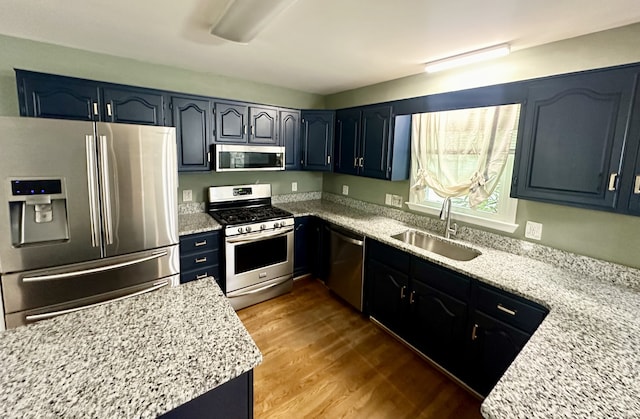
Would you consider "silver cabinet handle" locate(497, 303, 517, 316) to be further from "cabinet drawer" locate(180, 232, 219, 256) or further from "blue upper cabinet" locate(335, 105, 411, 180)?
"cabinet drawer" locate(180, 232, 219, 256)

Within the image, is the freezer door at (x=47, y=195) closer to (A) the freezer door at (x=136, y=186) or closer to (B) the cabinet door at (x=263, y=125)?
(A) the freezer door at (x=136, y=186)

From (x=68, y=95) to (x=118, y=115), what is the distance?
1.07 feet

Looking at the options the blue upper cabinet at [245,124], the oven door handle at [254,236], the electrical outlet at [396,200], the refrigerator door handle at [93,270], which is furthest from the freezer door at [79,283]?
the electrical outlet at [396,200]

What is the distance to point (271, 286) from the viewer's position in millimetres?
3082

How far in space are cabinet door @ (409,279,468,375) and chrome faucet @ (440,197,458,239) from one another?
2.08ft

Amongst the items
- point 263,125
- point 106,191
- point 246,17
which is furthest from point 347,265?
point 246,17

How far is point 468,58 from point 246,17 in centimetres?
168

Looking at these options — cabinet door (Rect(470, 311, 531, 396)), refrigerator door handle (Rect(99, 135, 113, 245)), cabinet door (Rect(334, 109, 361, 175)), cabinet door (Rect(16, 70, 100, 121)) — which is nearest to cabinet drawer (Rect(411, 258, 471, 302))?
cabinet door (Rect(470, 311, 531, 396))

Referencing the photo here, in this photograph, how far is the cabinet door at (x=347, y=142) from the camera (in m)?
3.16

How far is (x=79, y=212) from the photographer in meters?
1.88

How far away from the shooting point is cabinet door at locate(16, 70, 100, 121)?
203cm

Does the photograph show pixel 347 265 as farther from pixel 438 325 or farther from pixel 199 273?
pixel 199 273

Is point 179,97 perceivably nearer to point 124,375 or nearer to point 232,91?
point 232,91

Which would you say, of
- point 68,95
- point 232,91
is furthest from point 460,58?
point 68,95
